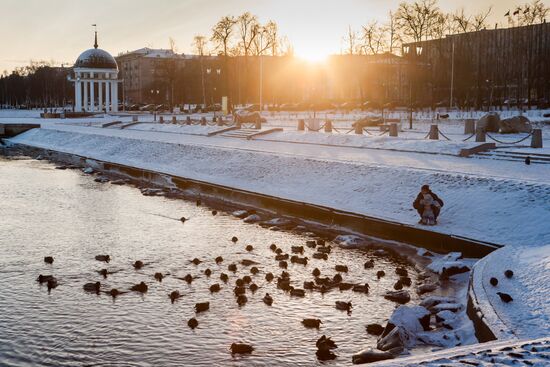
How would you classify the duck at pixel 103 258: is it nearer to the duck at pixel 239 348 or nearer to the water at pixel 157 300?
the water at pixel 157 300

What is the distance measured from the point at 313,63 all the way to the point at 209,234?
111754 mm

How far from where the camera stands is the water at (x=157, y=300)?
1109 centimetres

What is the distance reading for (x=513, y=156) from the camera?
89.2 feet

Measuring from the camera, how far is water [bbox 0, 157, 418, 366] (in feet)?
36.4

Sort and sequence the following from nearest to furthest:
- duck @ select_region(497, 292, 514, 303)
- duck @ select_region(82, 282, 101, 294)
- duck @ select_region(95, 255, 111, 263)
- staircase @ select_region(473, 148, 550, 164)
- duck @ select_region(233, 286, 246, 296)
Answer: duck @ select_region(497, 292, 514, 303), duck @ select_region(233, 286, 246, 296), duck @ select_region(82, 282, 101, 294), duck @ select_region(95, 255, 111, 263), staircase @ select_region(473, 148, 550, 164)

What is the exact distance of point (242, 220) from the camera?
75.6 ft

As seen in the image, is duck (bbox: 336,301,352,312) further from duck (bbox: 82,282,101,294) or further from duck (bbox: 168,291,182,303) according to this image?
duck (bbox: 82,282,101,294)

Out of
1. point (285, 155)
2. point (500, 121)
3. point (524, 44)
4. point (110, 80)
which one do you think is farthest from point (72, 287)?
point (524, 44)

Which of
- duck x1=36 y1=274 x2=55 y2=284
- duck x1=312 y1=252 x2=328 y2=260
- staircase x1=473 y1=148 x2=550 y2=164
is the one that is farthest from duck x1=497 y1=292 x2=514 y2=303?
staircase x1=473 y1=148 x2=550 y2=164

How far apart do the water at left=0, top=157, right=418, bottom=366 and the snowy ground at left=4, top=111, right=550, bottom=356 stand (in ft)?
8.45

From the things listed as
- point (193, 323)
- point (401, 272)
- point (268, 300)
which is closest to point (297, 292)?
point (268, 300)

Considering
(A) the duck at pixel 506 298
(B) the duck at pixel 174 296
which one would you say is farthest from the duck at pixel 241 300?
(A) the duck at pixel 506 298

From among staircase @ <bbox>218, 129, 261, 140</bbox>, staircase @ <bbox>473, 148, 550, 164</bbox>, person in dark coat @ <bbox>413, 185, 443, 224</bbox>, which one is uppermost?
staircase @ <bbox>218, 129, 261, 140</bbox>

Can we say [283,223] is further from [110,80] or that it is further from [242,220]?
[110,80]
